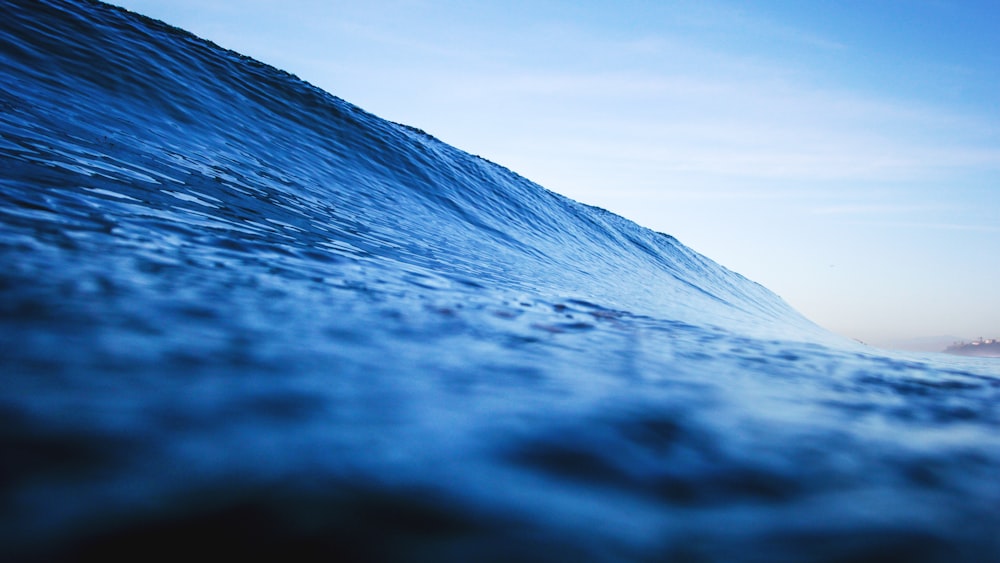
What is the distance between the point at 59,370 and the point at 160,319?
1.24 ft

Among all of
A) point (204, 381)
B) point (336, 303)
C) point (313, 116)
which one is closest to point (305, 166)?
point (313, 116)

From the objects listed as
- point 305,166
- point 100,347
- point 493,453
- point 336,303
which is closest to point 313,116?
point 305,166

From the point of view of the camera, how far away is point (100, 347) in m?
1.11

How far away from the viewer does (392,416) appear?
1.07 m

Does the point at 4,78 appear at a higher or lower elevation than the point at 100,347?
higher

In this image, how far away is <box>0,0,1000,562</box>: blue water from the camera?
2.31 ft

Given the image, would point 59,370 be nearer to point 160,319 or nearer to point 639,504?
point 160,319

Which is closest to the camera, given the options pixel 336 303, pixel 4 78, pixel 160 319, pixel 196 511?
pixel 196 511

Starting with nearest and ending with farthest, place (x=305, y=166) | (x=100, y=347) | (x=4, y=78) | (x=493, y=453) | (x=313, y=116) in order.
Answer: (x=493, y=453), (x=100, y=347), (x=4, y=78), (x=305, y=166), (x=313, y=116)

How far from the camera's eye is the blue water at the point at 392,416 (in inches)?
27.7

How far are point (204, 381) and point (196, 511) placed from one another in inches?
18.2

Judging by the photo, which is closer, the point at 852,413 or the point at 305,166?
the point at 852,413

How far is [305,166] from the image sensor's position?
5703 mm

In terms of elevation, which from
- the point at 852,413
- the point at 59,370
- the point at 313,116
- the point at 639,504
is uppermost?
the point at 313,116
